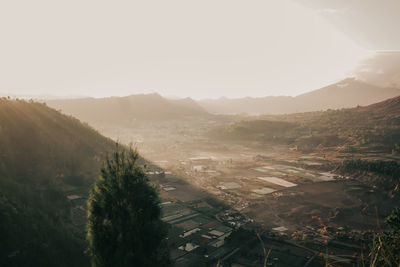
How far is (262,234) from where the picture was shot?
4956 centimetres

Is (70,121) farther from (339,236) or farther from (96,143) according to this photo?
(339,236)

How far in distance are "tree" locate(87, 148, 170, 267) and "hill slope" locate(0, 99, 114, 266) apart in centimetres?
1630

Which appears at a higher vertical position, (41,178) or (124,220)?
(124,220)

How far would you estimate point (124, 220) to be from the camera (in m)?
18.5

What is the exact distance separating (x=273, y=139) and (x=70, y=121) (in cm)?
12441

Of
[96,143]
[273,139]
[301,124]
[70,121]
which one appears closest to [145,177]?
[96,143]

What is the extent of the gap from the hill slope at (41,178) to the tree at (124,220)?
16296mm

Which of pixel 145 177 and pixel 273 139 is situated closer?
pixel 145 177

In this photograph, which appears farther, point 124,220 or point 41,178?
point 41,178

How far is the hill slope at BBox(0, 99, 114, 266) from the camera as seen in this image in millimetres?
31141

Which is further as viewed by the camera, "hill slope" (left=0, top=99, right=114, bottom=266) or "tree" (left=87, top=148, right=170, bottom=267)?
"hill slope" (left=0, top=99, right=114, bottom=266)

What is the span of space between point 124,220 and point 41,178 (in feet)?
145

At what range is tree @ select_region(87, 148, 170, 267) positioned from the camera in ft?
59.4

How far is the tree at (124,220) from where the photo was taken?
18094 mm
